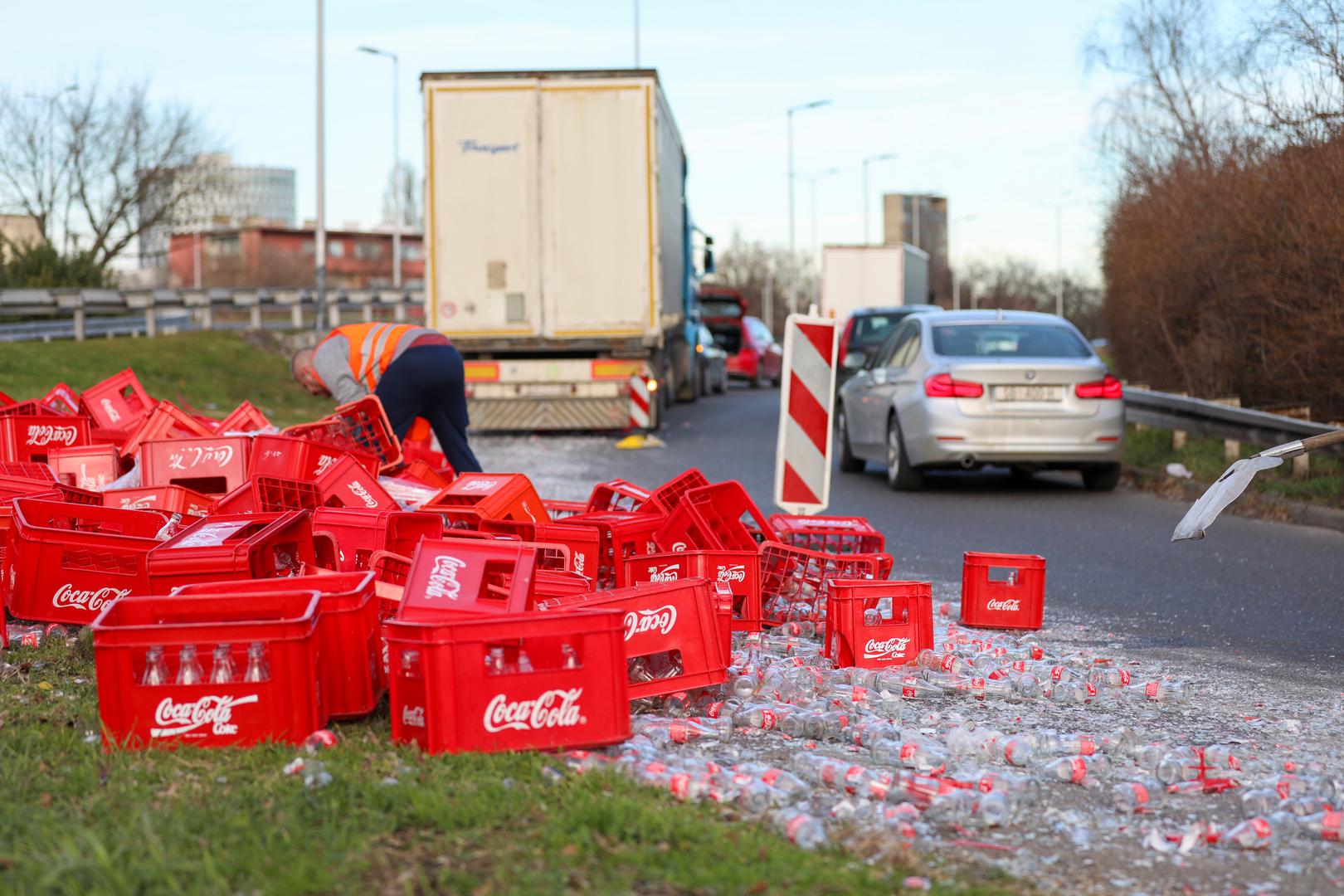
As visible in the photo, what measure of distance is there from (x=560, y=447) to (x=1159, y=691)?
45.7 ft

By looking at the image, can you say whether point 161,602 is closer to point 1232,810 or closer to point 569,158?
point 1232,810

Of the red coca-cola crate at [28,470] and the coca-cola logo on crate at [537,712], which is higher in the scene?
the red coca-cola crate at [28,470]

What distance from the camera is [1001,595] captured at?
715 cm

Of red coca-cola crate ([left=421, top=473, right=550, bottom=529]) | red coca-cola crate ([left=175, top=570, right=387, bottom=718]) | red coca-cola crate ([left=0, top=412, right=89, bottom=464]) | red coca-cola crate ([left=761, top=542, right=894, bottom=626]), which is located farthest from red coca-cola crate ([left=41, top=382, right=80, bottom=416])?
red coca-cola crate ([left=175, top=570, right=387, bottom=718])

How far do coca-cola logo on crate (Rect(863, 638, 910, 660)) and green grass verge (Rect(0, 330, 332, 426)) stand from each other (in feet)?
56.8

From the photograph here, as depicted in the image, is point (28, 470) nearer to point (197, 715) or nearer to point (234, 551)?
point (234, 551)

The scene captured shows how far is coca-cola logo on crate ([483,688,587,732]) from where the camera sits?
4.23 metres

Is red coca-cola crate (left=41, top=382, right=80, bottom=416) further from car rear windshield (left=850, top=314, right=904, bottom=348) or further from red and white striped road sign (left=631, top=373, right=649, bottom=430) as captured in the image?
car rear windshield (left=850, top=314, right=904, bottom=348)

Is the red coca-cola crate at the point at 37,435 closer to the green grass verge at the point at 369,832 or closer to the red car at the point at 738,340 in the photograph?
the green grass verge at the point at 369,832

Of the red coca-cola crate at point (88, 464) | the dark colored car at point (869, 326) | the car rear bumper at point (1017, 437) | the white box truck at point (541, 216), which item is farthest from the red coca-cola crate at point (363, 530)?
the dark colored car at point (869, 326)

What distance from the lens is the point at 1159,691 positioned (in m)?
5.59

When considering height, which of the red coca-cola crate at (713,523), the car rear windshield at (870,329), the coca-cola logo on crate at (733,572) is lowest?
the coca-cola logo on crate at (733,572)

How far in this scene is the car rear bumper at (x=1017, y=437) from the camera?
12938 mm

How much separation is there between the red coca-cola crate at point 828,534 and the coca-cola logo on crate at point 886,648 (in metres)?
1.48
